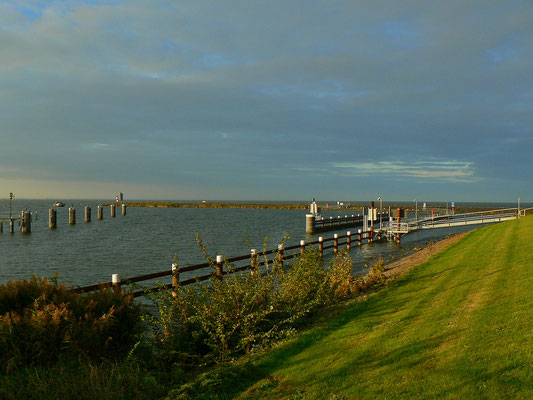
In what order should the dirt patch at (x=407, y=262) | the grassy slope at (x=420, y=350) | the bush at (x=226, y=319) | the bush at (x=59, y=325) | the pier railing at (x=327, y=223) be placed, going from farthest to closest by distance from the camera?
the pier railing at (x=327, y=223)
the dirt patch at (x=407, y=262)
the bush at (x=226, y=319)
the bush at (x=59, y=325)
the grassy slope at (x=420, y=350)

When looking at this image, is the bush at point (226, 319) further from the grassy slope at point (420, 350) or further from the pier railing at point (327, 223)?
the pier railing at point (327, 223)

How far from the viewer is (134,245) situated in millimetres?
38875

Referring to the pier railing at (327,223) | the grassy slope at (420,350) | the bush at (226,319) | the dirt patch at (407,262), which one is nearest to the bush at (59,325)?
the bush at (226,319)

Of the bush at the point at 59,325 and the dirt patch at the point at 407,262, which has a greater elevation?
the bush at the point at 59,325

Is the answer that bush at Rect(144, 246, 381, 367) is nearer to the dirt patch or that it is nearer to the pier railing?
the dirt patch

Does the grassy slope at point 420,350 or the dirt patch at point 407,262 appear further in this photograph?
the dirt patch at point 407,262

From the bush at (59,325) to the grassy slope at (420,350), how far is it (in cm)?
358

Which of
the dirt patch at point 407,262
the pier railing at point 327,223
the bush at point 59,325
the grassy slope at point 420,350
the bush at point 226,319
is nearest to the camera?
the grassy slope at point 420,350

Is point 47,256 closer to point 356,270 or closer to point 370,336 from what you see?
point 356,270

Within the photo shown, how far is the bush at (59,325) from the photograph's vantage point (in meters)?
8.08

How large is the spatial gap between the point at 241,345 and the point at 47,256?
2915 centimetres

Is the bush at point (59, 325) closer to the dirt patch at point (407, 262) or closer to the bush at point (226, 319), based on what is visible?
the bush at point (226, 319)

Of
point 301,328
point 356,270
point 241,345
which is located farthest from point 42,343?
point 356,270

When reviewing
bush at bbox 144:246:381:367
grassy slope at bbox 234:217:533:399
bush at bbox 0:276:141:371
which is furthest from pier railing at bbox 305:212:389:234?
bush at bbox 0:276:141:371
